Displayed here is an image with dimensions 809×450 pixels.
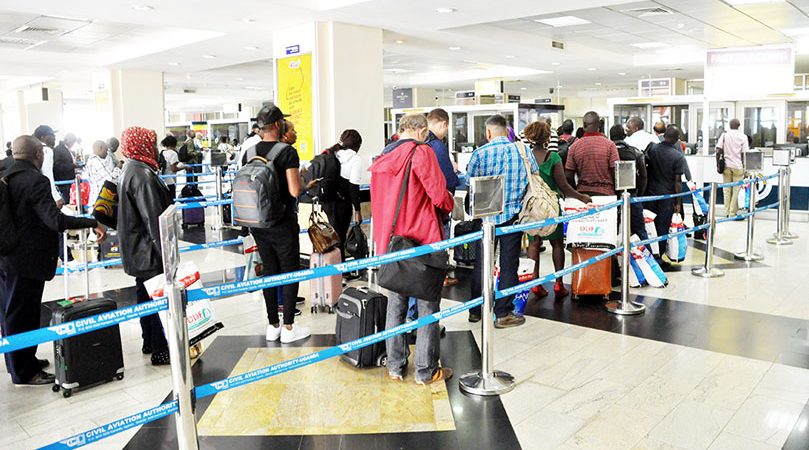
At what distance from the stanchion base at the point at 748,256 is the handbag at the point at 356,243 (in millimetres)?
4522

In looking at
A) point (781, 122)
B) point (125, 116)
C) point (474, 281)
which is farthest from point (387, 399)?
point (125, 116)

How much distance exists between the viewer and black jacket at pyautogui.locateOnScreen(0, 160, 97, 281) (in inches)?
145

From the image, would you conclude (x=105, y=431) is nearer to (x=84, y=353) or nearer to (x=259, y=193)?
(x=84, y=353)

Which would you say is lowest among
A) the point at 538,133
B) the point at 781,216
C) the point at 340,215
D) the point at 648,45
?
the point at 781,216

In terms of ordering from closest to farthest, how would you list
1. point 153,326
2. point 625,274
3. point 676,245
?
1. point 153,326
2. point 625,274
3. point 676,245

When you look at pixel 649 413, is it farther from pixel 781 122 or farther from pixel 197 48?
pixel 781 122

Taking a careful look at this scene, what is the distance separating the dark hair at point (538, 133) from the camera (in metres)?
5.34

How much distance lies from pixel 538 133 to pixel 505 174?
87cm

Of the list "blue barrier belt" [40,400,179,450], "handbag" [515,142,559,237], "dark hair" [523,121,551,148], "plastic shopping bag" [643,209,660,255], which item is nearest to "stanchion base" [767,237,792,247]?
"plastic shopping bag" [643,209,660,255]

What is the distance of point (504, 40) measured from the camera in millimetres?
11086

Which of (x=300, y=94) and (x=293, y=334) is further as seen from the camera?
(x=300, y=94)

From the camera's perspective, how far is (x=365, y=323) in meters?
4.13

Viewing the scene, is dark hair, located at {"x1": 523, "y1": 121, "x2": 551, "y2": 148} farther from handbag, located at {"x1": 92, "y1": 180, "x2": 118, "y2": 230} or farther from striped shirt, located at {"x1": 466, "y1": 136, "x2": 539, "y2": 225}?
handbag, located at {"x1": 92, "y1": 180, "x2": 118, "y2": 230}

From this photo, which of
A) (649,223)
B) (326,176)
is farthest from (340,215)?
(649,223)
